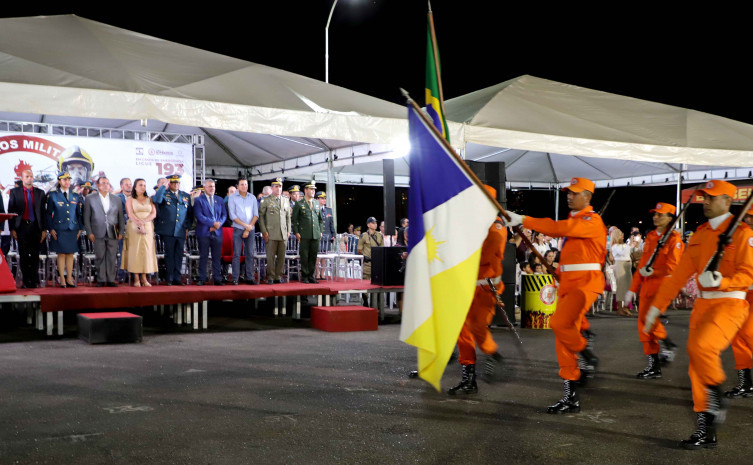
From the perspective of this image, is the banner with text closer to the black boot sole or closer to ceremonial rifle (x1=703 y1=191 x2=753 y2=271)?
ceremonial rifle (x1=703 y1=191 x2=753 y2=271)

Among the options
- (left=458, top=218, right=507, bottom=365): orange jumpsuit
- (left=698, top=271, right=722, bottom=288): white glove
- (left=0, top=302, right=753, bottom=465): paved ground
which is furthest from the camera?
(left=458, top=218, right=507, bottom=365): orange jumpsuit

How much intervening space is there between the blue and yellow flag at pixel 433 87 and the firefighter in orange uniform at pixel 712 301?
2.47 metres

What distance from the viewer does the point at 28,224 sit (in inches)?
462

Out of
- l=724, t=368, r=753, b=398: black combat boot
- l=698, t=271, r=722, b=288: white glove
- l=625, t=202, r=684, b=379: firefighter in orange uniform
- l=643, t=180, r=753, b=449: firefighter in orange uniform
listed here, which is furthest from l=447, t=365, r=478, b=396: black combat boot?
l=724, t=368, r=753, b=398: black combat boot

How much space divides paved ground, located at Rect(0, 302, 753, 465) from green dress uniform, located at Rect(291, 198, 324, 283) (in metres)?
4.03

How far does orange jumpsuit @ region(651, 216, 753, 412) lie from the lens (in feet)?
17.8

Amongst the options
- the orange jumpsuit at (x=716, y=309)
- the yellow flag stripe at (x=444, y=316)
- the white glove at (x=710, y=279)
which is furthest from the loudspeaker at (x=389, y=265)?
the yellow flag stripe at (x=444, y=316)

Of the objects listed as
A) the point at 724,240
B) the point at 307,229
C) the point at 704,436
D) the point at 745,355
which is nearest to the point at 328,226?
the point at 307,229

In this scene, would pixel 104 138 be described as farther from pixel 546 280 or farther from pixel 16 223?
pixel 546 280

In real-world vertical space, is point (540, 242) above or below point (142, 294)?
above

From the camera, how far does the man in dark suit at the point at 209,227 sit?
1305 centimetres

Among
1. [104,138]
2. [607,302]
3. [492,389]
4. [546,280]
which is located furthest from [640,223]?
[492,389]

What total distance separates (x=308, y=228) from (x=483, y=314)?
23.2ft

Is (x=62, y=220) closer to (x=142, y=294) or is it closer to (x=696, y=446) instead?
(x=142, y=294)
